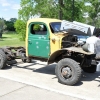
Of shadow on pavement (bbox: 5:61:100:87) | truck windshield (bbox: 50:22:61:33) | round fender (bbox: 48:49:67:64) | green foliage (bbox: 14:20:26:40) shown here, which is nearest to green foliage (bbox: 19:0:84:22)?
green foliage (bbox: 14:20:26:40)

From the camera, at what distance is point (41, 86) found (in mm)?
6504

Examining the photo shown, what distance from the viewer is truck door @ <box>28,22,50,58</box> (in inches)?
293

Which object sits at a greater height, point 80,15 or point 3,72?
point 80,15

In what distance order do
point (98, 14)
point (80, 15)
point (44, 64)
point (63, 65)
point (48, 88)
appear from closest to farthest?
point (48, 88) → point (63, 65) → point (44, 64) → point (80, 15) → point (98, 14)

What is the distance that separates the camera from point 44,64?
9.89 metres

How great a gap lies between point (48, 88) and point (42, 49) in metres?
1.67

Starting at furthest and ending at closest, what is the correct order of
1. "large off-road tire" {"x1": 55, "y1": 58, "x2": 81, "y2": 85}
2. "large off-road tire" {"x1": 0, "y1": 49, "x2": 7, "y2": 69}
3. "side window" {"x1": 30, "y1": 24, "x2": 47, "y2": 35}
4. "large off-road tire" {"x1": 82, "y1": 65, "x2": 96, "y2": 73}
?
1. "large off-road tire" {"x1": 0, "y1": 49, "x2": 7, "y2": 69}
2. "large off-road tire" {"x1": 82, "y1": 65, "x2": 96, "y2": 73}
3. "side window" {"x1": 30, "y1": 24, "x2": 47, "y2": 35}
4. "large off-road tire" {"x1": 55, "y1": 58, "x2": 81, "y2": 85}

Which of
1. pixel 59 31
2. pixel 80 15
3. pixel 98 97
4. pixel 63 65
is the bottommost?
pixel 98 97

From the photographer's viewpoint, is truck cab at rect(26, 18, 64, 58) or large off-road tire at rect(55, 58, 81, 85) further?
truck cab at rect(26, 18, 64, 58)

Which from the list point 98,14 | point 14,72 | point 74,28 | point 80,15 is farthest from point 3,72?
point 98,14

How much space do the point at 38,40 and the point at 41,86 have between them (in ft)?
5.92

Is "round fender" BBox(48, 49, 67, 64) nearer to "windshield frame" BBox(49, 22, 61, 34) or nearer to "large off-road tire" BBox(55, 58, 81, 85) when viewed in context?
"large off-road tire" BBox(55, 58, 81, 85)

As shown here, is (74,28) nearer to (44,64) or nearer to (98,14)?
(44,64)

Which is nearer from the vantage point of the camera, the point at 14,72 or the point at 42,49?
the point at 42,49
